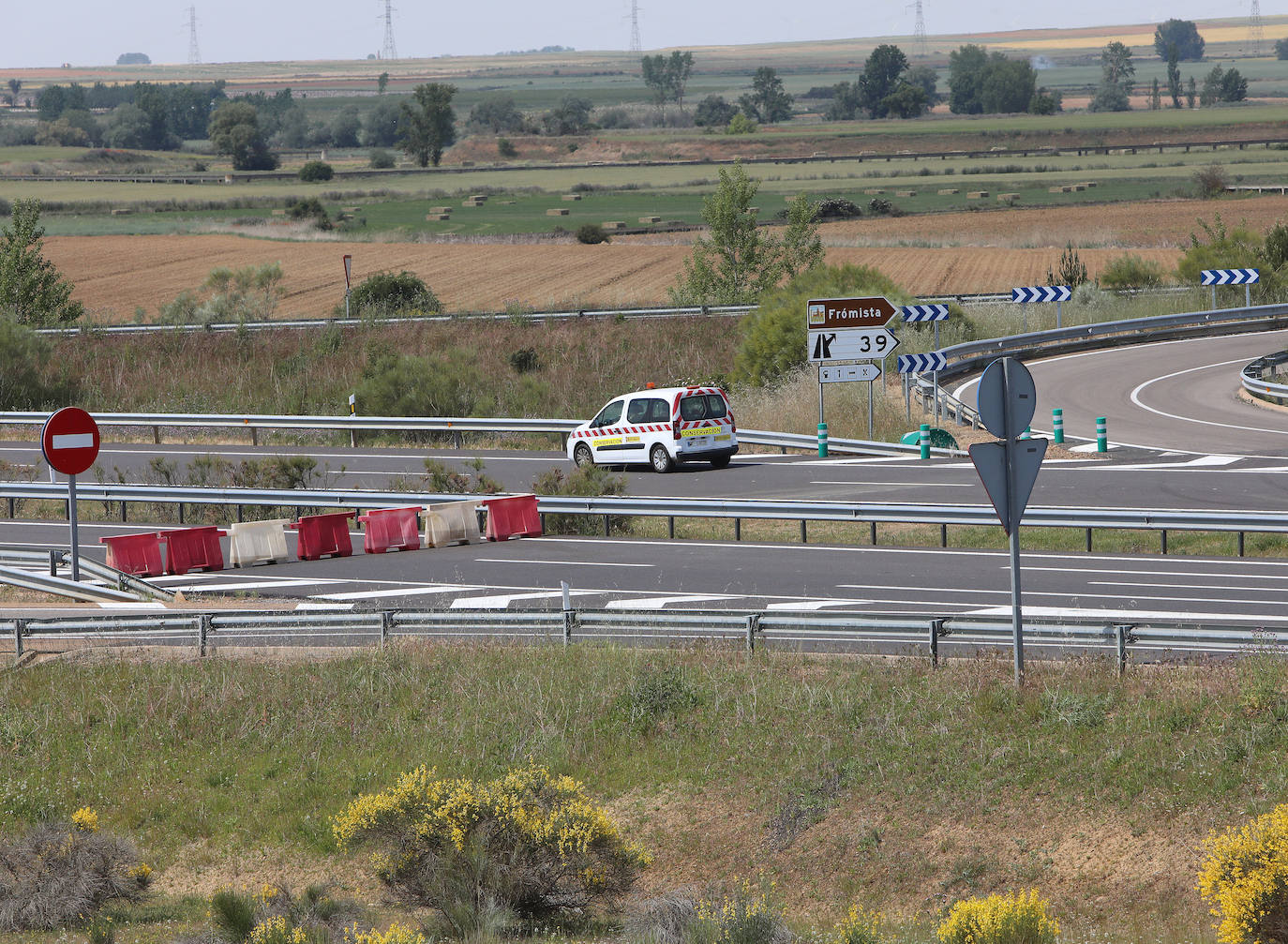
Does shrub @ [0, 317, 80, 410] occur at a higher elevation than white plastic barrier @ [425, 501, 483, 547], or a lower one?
higher

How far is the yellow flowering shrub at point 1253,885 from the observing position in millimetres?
7828

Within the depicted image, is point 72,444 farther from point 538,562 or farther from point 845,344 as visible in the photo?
point 845,344

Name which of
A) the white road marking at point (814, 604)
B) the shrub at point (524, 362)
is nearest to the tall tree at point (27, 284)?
the shrub at point (524, 362)

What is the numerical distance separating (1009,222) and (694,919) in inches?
3166

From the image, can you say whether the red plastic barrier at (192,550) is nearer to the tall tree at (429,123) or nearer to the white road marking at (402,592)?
the white road marking at (402,592)

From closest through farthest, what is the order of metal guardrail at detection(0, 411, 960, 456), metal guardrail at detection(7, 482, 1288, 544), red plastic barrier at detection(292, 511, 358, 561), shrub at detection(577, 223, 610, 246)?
metal guardrail at detection(7, 482, 1288, 544), red plastic barrier at detection(292, 511, 358, 561), metal guardrail at detection(0, 411, 960, 456), shrub at detection(577, 223, 610, 246)

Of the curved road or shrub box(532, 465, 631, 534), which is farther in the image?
the curved road

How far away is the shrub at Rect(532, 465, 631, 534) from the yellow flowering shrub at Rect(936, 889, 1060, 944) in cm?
1623

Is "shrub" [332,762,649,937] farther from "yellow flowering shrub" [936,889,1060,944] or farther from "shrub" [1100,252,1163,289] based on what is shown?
"shrub" [1100,252,1163,289]

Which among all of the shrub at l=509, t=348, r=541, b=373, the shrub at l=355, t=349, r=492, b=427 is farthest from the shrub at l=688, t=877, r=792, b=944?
the shrub at l=509, t=348, r=541, b=373

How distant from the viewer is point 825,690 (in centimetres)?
1255

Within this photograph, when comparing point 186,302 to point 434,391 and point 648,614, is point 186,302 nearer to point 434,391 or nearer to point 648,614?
point 434,391

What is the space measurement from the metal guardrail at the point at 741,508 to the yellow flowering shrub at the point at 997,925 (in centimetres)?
1220

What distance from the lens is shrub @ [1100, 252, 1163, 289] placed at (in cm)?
5241
